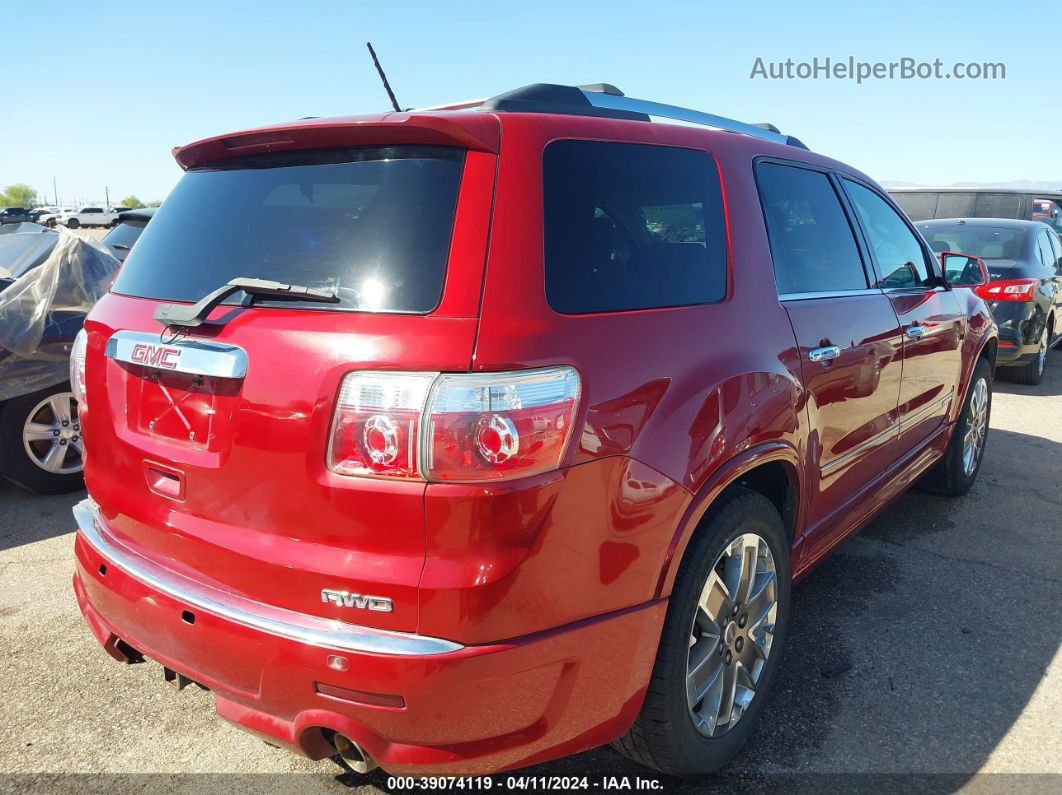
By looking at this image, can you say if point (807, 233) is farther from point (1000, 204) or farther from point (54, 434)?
point (1000, 204)

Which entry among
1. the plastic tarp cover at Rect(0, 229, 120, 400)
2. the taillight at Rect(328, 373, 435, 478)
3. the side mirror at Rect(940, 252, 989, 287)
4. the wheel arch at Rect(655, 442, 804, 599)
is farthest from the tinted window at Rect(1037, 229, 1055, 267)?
the taillight at Rect(328, 373, 435, 478)

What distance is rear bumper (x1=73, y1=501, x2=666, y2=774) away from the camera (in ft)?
5.67

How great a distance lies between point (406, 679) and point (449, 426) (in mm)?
548

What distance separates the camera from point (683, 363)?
210cm

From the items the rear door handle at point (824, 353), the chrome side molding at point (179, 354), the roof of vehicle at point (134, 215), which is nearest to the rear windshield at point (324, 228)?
the chrome side molding at point (179, 354)

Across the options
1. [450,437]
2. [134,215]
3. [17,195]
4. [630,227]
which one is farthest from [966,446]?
[17,195]

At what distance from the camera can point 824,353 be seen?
2805 millimetres

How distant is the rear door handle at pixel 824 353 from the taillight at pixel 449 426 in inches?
51.6

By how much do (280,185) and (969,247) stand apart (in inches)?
337

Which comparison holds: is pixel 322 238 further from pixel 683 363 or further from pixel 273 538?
pixel 683 363

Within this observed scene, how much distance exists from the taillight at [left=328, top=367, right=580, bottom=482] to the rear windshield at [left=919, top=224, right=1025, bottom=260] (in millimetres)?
8154

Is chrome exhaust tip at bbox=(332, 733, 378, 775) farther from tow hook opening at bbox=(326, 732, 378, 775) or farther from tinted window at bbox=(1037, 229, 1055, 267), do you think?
tinted window at bbox=(1037, 229, 1055, 267)

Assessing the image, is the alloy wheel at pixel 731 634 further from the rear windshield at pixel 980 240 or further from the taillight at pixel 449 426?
the rear windshield at pixel 980 240

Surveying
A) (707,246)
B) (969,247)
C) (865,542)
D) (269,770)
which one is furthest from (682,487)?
(969,247)
